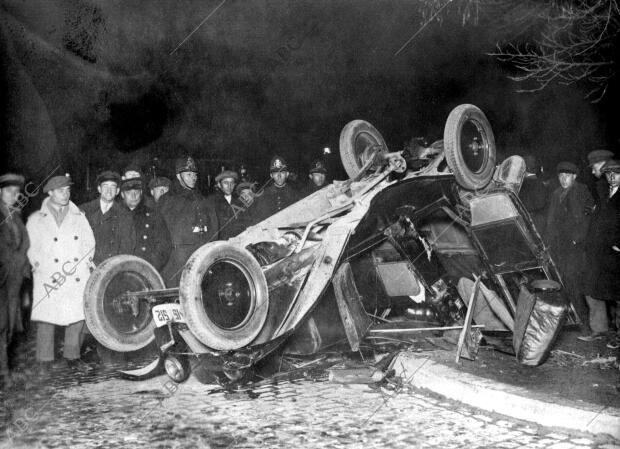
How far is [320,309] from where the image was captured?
4859mm

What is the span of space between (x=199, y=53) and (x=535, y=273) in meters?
7.80

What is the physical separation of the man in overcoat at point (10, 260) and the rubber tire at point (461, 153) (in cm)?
448

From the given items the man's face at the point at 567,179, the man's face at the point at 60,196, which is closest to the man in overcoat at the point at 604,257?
the man's face at the point at 567,179

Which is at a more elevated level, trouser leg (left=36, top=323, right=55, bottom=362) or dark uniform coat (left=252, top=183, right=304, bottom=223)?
dark uniform coat (left=252, top=183, right=304, bottom=223)

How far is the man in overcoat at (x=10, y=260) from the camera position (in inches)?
200

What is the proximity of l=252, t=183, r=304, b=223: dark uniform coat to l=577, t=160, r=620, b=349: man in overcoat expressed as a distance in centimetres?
417

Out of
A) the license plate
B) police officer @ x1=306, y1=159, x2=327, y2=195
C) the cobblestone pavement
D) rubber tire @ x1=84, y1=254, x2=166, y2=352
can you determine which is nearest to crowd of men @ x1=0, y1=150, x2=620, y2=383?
rubber tire @ x1=84, y1=254, x2=166, y2=352

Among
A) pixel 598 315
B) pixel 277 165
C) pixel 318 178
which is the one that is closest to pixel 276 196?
pixel 277 165

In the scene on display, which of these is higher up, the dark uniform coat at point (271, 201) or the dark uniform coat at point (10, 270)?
the dark uniform coat at point (271, 201)

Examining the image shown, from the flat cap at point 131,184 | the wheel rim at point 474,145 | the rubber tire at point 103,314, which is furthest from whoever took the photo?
the flat cap at point 131,184

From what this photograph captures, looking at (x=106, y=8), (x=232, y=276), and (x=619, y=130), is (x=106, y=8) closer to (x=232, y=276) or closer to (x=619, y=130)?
(x=232, y=276)

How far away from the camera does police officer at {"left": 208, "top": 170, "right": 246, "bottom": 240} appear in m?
7.64

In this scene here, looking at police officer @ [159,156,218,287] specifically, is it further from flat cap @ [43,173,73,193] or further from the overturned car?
flat cap @ [43,173,73,193]

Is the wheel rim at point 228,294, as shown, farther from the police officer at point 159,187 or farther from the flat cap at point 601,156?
the flat cap at point 601,156
